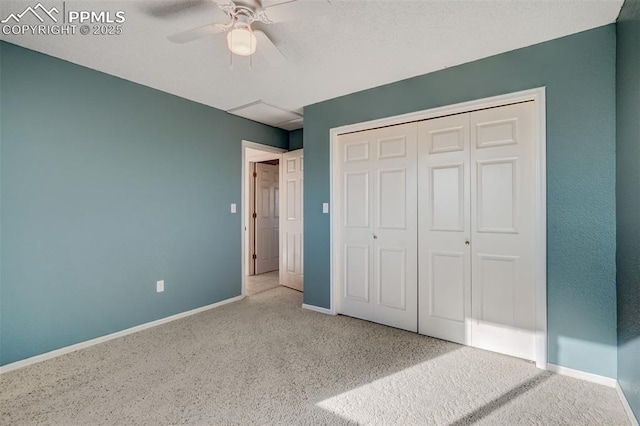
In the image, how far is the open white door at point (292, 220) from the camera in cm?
450

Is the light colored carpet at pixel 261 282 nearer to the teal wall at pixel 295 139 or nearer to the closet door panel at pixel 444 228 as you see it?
the teal wall at pixel 295 139

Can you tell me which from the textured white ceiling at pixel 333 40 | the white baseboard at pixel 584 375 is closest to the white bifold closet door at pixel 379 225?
the textured white ceiling at pixel 333 40

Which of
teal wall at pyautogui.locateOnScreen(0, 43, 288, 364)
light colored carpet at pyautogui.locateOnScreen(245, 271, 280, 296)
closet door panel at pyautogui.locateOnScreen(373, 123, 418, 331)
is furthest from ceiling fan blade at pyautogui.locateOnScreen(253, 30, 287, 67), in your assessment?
light colored carpet at pyautogui.locateOnScreen(245, 271, 280, 296)

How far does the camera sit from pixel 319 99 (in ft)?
11.3

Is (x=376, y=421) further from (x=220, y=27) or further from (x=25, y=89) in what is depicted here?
(x=25, y=89)

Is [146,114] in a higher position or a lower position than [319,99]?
lower

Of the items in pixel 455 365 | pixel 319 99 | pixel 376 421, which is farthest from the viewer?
pixel 319 99

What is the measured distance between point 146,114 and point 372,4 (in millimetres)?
2412

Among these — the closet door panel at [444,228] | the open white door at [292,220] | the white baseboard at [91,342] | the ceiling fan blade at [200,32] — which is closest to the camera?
the ceiling fan blade at [200,32]

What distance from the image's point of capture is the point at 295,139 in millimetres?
4695

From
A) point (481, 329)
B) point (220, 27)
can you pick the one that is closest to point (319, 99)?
point (220, 27)

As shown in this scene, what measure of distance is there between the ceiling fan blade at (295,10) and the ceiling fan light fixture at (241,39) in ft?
0.42

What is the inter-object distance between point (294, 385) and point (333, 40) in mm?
2414

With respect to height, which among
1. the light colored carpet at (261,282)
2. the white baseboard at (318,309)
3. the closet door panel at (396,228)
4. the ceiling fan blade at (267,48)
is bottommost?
the light colored carpet at (261,282)
